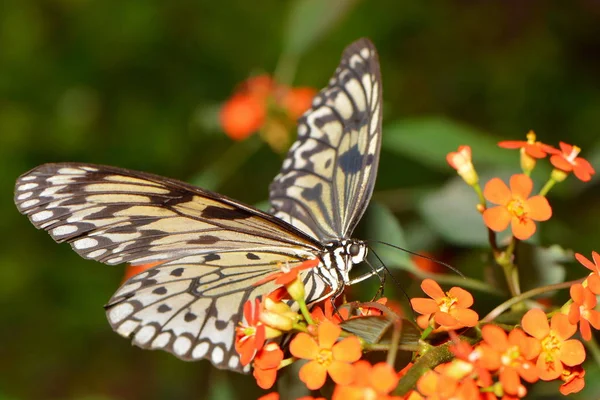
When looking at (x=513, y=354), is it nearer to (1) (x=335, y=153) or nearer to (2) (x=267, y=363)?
(2) (x=267, y=363)

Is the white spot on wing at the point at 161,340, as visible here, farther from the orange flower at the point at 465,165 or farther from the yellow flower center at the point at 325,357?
the orange flower at the point at 465,165

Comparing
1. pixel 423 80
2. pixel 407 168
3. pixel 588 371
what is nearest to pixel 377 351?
pixel 588 371

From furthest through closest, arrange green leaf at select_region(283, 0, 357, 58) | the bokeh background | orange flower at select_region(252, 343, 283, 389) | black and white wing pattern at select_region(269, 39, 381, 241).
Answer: the bokeh background, green leaf at select_region(283, 0, 357, 58), black and white wing pattern at select_region(269, 39, 381, 241), orange flower at select_region(252, 343, 283, 389)

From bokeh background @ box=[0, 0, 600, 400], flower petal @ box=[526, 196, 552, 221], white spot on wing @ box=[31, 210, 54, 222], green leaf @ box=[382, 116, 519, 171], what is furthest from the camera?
bokeh background @ box=[0, 0, 600, 400]

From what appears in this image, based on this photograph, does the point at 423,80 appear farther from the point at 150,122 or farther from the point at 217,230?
the point at 217,230

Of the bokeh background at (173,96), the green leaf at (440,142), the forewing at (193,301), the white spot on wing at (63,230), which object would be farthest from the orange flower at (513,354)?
the bokeh background at (173,96)

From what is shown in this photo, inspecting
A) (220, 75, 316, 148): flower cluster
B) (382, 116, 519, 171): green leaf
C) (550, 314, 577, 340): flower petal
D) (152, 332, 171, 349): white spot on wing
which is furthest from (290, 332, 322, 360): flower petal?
(220, 75, 316, 148): flower cluster

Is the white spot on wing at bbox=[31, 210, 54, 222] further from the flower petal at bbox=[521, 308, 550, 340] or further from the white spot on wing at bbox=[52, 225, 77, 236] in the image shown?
the flower petal at bbox=[521, 308, 550, 340]
